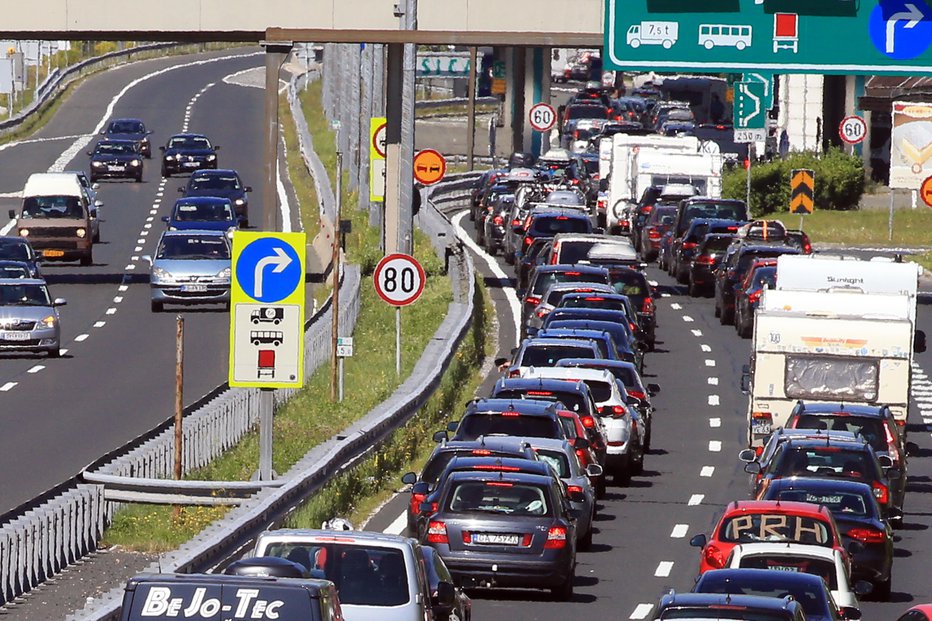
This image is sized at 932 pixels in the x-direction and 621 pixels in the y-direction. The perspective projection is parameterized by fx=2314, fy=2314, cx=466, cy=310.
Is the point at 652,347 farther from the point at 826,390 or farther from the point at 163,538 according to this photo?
the point at 163,538

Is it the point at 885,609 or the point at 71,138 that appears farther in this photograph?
the point at 71,138

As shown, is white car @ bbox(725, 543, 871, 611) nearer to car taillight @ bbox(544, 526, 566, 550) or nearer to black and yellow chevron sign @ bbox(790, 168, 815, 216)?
car taillight @ bbox(544, 526, 566, 550)

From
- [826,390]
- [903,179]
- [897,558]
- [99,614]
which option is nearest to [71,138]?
[903,179]

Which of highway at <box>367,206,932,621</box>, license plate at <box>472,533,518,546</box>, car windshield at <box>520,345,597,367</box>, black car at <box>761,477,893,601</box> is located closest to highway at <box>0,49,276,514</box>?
highway at <box>367,206,932,621</box>

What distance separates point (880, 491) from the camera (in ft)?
86.6

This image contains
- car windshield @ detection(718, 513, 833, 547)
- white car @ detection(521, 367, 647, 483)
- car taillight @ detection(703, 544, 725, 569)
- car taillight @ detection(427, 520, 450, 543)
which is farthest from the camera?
white car @ detection(521, 367, 647, 483)

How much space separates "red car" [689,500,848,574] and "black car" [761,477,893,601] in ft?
4.98

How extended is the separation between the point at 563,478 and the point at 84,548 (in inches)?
202

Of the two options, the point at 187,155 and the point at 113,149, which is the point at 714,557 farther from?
the point at 113,149

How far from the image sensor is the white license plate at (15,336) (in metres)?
41.2

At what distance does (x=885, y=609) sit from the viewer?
22906 millimetres

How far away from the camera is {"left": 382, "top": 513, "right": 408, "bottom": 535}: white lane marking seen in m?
25.1

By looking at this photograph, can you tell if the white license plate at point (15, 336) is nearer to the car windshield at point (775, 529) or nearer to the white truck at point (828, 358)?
the white truck at point (828, 358)

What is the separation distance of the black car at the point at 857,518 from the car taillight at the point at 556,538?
3332 millimetres
